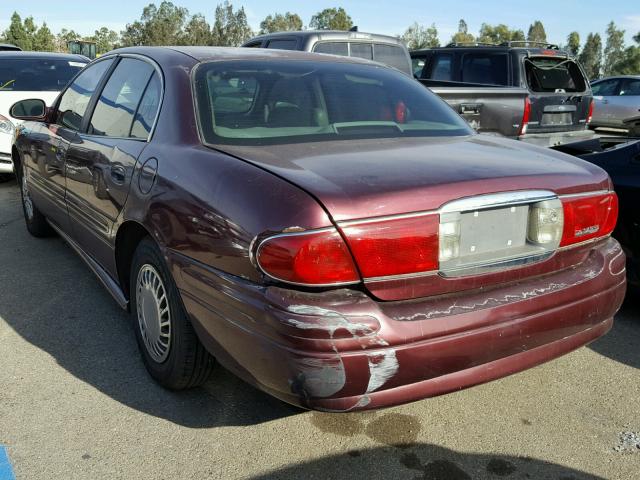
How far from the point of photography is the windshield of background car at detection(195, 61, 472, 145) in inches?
115

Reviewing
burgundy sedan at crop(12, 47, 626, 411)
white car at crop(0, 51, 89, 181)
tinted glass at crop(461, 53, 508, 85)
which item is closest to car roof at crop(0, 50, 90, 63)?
white car at crop(0, 51, 89, 181)

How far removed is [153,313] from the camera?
3.02 m

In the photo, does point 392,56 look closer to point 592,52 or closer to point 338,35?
point 338,35

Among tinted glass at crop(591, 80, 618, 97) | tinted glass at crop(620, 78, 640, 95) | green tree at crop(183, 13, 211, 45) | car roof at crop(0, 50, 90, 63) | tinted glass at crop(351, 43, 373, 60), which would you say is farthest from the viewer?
green tree at crop(183, 13, 211, 45)

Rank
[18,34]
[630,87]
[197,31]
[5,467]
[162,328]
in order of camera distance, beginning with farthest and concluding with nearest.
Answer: [197,31]
[18,34]
[630,87]
[162,328]
[5,467]

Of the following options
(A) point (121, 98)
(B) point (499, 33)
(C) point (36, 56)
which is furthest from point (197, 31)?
(A) point (121, 98)

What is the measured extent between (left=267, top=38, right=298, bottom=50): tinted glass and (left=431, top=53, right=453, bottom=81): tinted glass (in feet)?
9.58

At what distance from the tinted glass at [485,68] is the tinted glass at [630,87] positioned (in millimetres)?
9682

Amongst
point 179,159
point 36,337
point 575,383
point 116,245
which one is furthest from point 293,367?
point 36,337

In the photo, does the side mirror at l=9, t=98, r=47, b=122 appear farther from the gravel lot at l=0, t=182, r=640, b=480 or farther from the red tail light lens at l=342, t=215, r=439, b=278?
the red tail light lens at l=342, t=215, r=439, b=278

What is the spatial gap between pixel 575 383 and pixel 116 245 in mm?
2456

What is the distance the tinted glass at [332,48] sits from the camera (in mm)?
7855

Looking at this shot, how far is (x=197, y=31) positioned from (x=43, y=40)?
13.1m

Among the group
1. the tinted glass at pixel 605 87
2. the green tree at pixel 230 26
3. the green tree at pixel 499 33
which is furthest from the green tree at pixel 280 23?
the tinted glass at pixel 605 87
